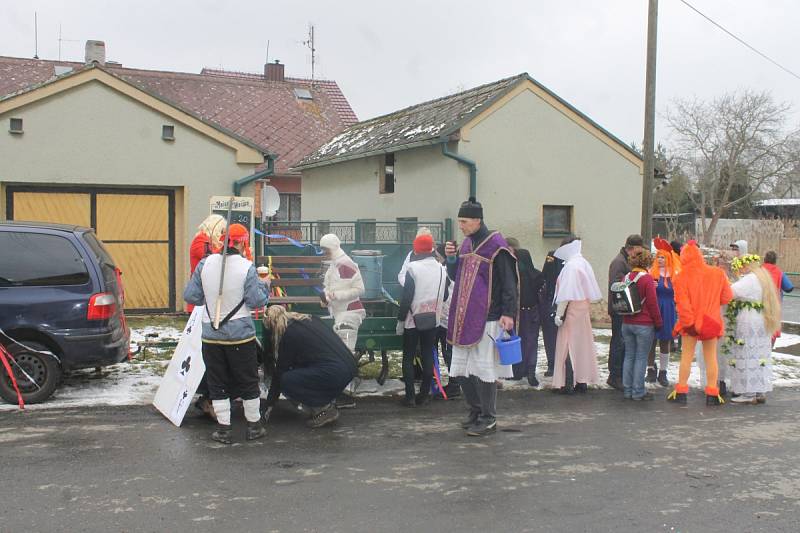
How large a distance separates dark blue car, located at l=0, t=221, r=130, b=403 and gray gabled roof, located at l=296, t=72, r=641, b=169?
7976 mm

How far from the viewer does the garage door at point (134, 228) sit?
13.2 meters

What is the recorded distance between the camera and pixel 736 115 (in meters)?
43.8

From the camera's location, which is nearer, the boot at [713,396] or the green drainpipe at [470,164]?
the boot at [713,396]

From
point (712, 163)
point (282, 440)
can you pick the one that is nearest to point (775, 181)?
point (712, 163)

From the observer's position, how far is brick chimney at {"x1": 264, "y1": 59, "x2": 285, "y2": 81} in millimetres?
33219

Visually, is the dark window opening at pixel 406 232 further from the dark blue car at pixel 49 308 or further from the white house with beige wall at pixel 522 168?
the dark blue car at pixel 49 308

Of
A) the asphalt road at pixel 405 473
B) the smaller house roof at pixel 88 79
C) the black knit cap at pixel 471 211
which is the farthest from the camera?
the smaller house roof at pixel 88 79

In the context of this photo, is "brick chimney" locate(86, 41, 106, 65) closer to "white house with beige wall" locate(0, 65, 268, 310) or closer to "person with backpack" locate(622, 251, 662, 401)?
"white house with beige wall" locate(0, 65, 268, 310)

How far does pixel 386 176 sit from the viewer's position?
17453mm

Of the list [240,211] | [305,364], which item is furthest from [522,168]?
[305,364]

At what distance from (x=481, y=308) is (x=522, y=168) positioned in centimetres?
894

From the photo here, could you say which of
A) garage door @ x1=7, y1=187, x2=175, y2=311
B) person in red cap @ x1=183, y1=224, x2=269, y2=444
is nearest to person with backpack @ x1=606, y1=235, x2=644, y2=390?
person in red cap @ x1=183, y1=224, x2=269, y2=444

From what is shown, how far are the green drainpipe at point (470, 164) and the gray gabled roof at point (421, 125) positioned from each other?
0.25m

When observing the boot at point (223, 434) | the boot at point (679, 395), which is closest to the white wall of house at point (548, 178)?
the boot at point (679, 395)
